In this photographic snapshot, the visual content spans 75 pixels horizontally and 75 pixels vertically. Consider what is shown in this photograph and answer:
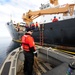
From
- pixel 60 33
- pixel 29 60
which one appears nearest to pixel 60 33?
pixel 60 33

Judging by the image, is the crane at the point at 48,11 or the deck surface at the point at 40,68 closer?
the deck surface at the point at 40,68

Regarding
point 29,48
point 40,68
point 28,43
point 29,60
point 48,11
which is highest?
point 48,11

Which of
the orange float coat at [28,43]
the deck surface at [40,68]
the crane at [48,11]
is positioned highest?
the crane at [48,11]

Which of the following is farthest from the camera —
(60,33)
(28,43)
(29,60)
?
(60,33)

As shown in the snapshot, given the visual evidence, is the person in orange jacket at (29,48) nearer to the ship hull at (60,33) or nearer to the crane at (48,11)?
the ship hull at (60,33)

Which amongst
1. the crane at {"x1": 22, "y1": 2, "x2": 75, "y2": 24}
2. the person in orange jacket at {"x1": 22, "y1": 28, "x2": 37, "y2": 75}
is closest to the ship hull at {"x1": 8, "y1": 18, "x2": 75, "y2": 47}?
the crane at {"x1": 22, "y1": 2, "x2": 75, "y2": 24}

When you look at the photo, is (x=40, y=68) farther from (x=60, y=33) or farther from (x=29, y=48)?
(x=60, y=33)

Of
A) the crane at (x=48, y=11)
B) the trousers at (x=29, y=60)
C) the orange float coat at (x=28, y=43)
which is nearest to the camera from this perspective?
the orange float coat at (x=28, y=43)

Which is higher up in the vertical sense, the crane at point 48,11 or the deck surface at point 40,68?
the crane at point 48,11

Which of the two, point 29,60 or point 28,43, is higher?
point 28,43

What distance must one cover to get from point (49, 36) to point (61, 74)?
9793 mm

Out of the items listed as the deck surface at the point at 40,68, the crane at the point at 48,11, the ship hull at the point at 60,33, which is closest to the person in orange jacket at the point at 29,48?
the deck surface at the point at 40,68

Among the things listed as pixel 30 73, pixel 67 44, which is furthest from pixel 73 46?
pixel 30 73

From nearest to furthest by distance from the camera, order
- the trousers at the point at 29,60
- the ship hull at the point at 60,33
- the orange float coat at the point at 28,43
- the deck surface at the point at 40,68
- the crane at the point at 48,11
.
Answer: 1. the orange float coat at the point at 28,43
2. the trousers at the point at 29,60
3. the deck surface at the point at 40,68
4. the ship hull at the point at 60,33
5. the crane at the point at 48,11
